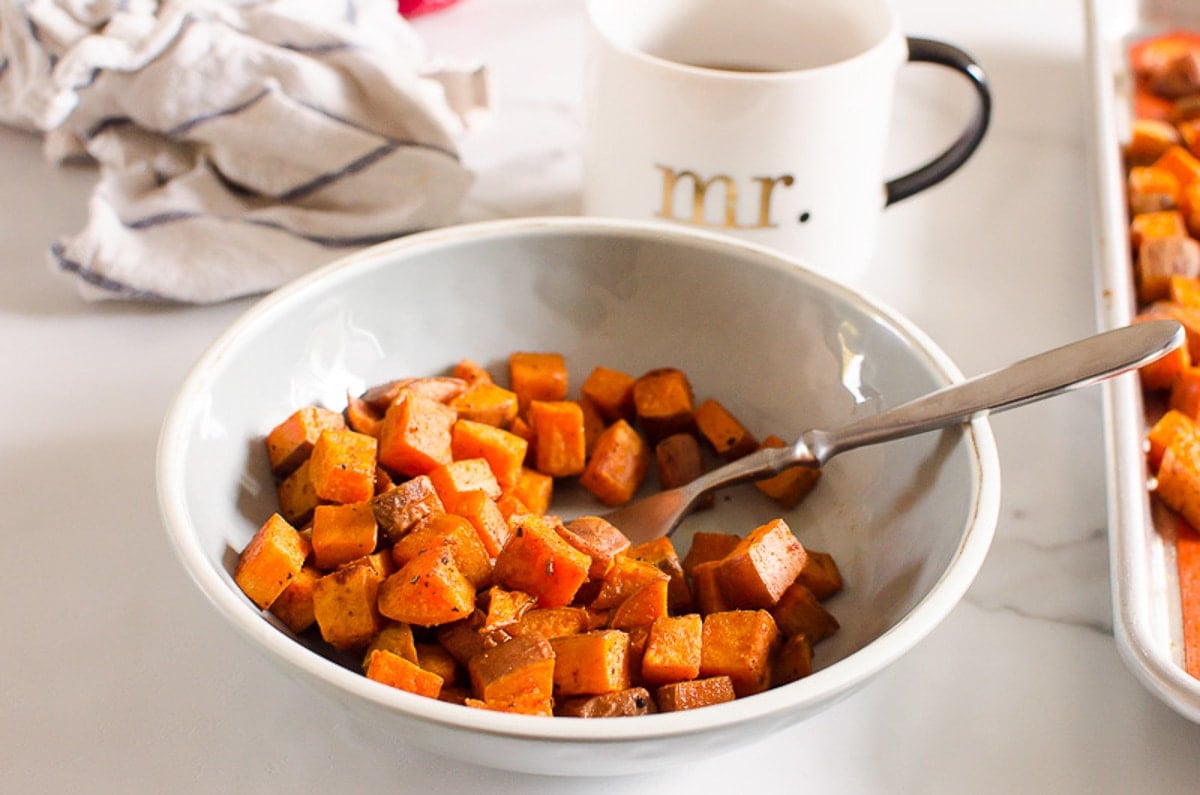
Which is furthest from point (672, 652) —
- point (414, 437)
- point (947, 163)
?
point (947, 163)

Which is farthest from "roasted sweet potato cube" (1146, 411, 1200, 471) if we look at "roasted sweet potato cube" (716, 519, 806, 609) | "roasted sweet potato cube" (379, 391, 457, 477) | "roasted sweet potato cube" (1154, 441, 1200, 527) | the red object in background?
the red object in background

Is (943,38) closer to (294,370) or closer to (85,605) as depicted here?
(294,370)

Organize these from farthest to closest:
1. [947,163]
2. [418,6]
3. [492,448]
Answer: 1. [418,6]
2. [947,163]
3. [492,448]

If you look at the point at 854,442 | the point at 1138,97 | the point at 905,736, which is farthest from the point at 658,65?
the point at 1138,97

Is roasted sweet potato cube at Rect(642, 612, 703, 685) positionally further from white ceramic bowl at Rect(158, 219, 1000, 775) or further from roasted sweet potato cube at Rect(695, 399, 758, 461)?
roasted sweet potato cube at Rect(695, 399, 758, 461)

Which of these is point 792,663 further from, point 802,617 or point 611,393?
point 611,393

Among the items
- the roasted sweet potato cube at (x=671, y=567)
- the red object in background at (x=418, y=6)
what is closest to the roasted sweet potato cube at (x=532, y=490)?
the roasted sweet potato cube at (x=671, y=567)
